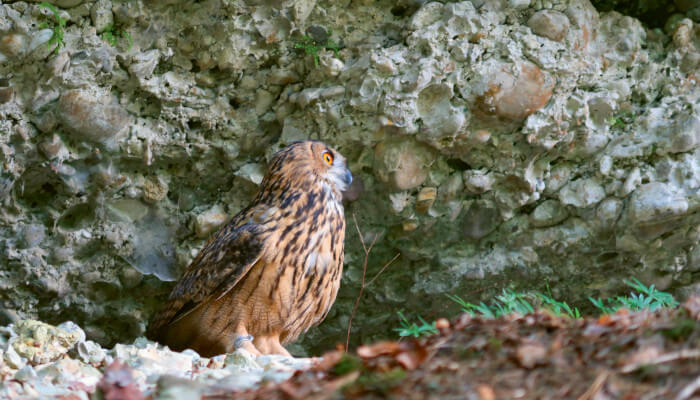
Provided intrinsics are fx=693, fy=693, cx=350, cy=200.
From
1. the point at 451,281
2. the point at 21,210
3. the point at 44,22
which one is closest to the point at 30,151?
the point at 21,210

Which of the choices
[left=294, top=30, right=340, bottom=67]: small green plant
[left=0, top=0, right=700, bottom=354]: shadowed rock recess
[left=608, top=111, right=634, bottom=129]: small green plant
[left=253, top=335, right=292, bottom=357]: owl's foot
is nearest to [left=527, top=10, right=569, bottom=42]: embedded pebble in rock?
[left=0, top=0, right=700, bottom=354]: shadowed rock recess

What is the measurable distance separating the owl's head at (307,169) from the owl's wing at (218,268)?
0.36 m

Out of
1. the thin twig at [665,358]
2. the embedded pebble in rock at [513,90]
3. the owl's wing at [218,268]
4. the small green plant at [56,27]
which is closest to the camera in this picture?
the thin twig at [665,358]

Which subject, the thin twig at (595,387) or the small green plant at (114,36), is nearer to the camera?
the thin twig at (595,387)

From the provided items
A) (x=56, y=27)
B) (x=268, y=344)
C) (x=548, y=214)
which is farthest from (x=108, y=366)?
(x=548, y=214)

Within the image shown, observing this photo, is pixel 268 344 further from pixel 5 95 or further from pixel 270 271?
pixel 5 95

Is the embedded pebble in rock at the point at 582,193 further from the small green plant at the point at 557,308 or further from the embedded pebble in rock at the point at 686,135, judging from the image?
the small green plant at the point at 557,308

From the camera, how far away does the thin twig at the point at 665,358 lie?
179cm

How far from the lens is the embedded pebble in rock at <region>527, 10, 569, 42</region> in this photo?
4.45 m

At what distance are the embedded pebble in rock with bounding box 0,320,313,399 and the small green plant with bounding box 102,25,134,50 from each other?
1.84 meters

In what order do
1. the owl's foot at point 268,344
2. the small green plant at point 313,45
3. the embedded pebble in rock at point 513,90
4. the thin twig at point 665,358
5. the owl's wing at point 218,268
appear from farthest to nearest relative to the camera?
1. the small green plant at point 313,45
2. the embedded pebble in rock at point 513,90
3. the owl's foot at point 268,344
4. the owl's wing at point 218,268
5. the thin twig at point 665,358

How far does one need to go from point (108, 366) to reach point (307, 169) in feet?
5.95

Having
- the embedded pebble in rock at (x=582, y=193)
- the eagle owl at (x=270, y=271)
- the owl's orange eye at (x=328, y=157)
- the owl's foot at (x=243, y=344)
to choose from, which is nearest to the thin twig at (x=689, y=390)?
the eagle owl at (x=270, y=271)

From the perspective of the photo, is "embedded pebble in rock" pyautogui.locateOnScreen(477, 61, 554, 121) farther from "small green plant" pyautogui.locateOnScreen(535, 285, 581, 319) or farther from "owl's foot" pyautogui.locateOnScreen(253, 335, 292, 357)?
"owl's foot" pyautogui.locateOnScreen(253, 335, 292, 357)
